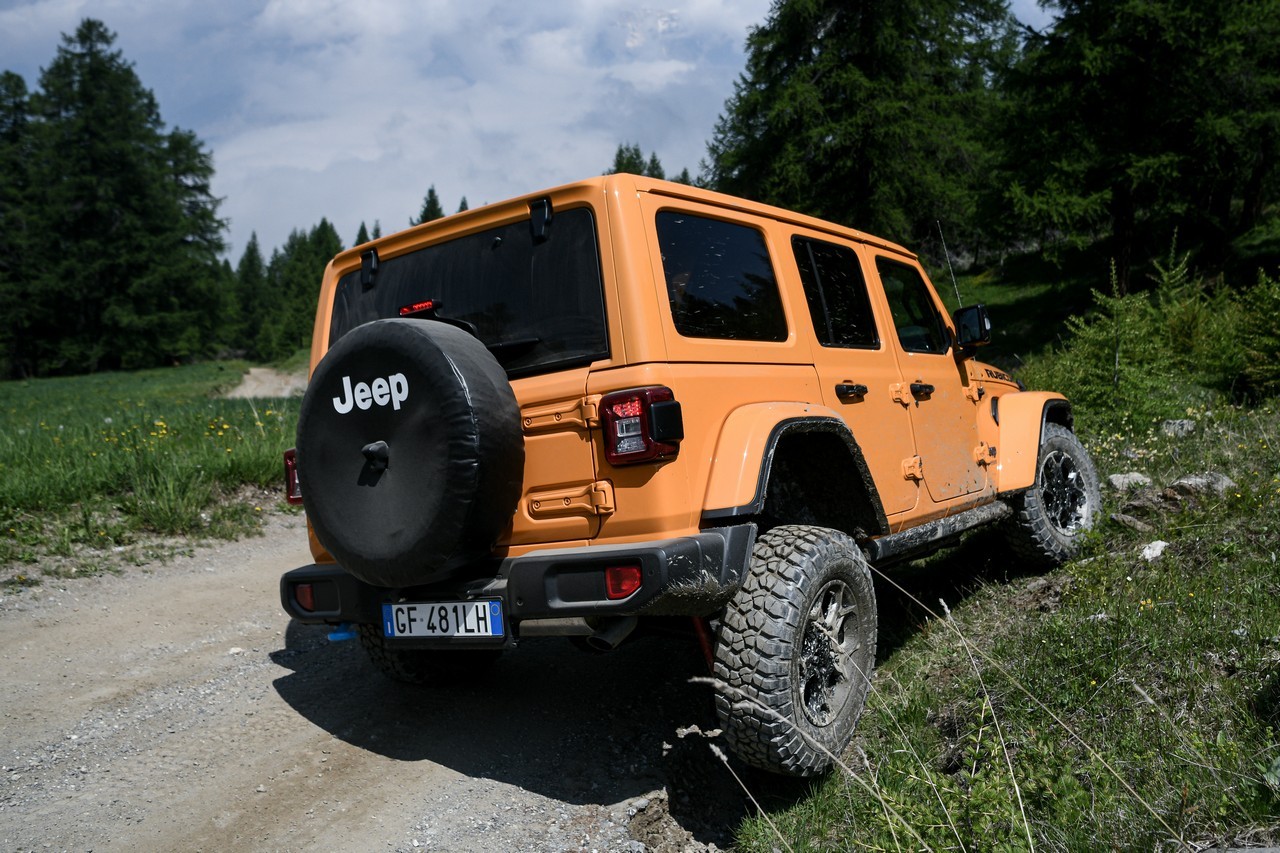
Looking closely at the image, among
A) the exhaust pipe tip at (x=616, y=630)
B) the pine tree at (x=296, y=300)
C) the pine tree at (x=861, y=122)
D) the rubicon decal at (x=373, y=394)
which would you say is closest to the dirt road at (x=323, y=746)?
the exhaust pipe tip at (x=616, y=630)

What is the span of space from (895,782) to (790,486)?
1.22 meters

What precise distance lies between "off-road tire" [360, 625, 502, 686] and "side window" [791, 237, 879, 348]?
6.84ft

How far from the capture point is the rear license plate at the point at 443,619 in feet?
9.37

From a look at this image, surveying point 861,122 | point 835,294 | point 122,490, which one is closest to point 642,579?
point 835,294

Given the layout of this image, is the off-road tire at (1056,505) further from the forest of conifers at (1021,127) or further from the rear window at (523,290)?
the forest of conifers at (1021,127)

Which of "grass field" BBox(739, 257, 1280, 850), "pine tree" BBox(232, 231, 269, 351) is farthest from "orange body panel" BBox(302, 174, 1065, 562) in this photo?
"pine tree" BBox(232, 231, 269, 351)

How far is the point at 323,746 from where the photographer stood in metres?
3.63

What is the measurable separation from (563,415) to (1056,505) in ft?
11.8

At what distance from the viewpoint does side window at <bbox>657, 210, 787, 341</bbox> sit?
120 inches

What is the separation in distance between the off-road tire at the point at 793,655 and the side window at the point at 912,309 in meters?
1.57

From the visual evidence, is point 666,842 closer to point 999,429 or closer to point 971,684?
point 971,684

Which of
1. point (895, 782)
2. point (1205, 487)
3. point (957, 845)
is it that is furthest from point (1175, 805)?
point (1205, 487)

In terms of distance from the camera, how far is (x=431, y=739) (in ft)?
12.0

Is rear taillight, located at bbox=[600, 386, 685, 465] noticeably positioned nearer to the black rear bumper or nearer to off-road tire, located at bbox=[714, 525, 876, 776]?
the black rear bumper
